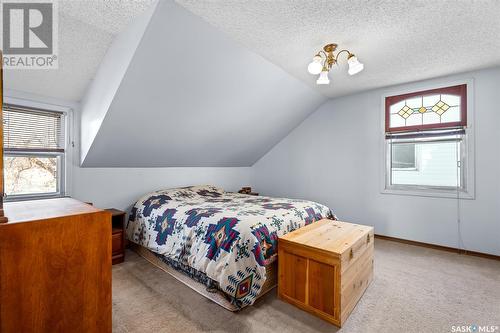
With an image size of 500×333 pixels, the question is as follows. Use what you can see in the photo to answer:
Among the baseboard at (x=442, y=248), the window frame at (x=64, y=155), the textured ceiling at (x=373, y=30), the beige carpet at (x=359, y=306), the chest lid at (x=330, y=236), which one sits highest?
the textured ceiling at (x=373, y=30)

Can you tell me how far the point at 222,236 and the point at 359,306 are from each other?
123 centimetres

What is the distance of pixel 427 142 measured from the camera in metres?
3.26

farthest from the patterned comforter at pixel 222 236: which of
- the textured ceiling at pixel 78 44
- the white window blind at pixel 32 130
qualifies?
the textured ceiling at pixel 78 44

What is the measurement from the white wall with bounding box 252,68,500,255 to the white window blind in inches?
135

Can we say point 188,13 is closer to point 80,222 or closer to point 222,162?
point 80,222

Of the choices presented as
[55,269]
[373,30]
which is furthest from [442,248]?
[55,269]

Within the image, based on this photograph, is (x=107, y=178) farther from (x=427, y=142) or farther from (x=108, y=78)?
(x=427, y=142)

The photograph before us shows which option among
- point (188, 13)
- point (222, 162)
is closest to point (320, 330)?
point (188, 13)

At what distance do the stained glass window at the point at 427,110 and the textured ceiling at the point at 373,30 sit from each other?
0.37 metres

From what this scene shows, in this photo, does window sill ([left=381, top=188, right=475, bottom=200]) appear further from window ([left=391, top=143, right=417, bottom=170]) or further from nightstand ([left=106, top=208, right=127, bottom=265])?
nightstand ([left=106, top=208, right=127, bottom=265])

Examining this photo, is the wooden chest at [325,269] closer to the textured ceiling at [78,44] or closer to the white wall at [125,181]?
the textured ceiling at [78,44]

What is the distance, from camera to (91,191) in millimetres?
2963

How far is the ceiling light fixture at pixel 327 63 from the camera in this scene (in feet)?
6.89

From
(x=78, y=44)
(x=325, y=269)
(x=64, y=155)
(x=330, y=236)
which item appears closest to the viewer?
(x=325, y=269)
